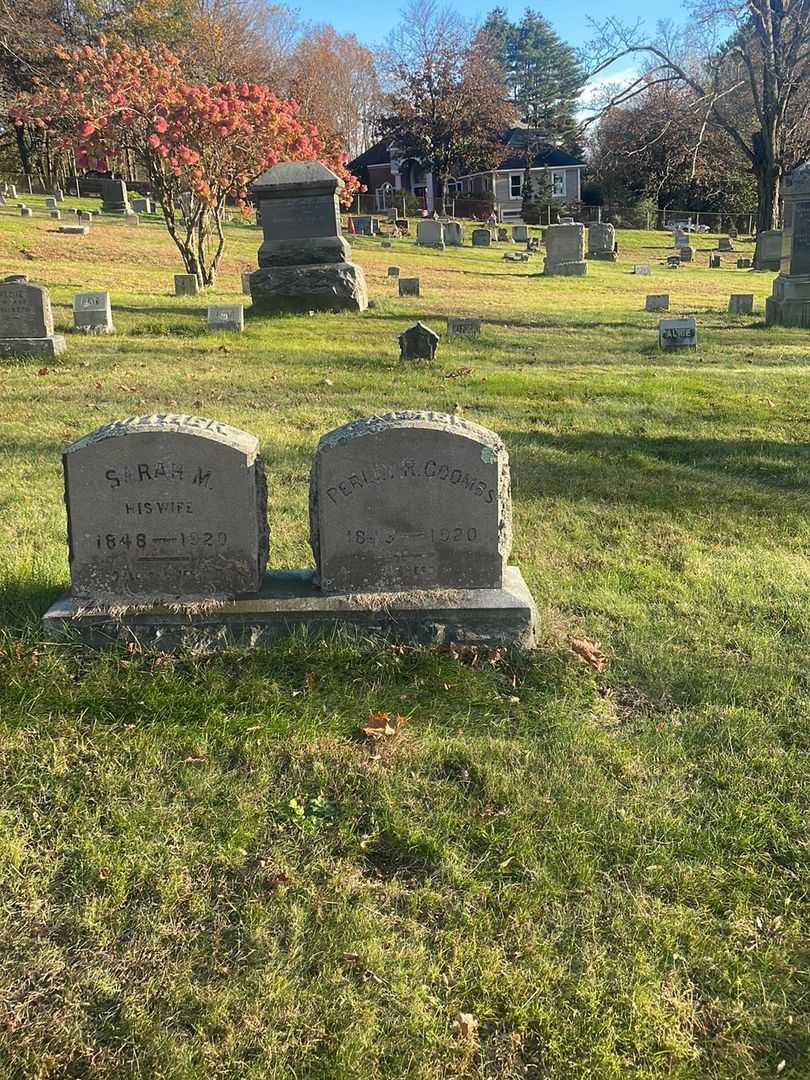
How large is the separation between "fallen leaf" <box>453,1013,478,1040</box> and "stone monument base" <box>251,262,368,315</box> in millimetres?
13480

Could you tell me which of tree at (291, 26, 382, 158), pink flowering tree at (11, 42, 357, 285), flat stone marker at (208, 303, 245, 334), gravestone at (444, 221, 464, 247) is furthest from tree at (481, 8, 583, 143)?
flat stone marker at (208, 303, 245, 334)

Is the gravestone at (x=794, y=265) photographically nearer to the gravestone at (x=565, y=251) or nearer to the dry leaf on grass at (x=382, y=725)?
the gravestone at (x=565, y=251)

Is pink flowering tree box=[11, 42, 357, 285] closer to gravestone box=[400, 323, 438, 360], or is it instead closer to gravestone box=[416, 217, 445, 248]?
gravestone box=[400, 323, 438, 360]

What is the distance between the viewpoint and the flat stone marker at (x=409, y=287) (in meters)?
18.0

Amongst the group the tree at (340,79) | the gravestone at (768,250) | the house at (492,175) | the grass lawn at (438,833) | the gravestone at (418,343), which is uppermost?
the tree at (340,79)

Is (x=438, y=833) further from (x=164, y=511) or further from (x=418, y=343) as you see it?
(x=418, y=343)

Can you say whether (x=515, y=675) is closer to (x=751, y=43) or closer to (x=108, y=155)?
(x=108, y=155)

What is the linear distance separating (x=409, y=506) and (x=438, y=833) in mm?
1483

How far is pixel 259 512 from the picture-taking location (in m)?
3.69

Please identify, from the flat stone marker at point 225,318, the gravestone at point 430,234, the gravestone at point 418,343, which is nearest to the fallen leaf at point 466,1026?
the gravestone at point 418,343

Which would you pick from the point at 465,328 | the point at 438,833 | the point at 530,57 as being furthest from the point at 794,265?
the point at 530,57

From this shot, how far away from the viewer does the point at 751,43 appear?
26812mm

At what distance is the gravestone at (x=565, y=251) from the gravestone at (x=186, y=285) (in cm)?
1464

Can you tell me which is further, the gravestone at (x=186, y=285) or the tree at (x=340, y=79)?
the tree at (x=340, y=79)
